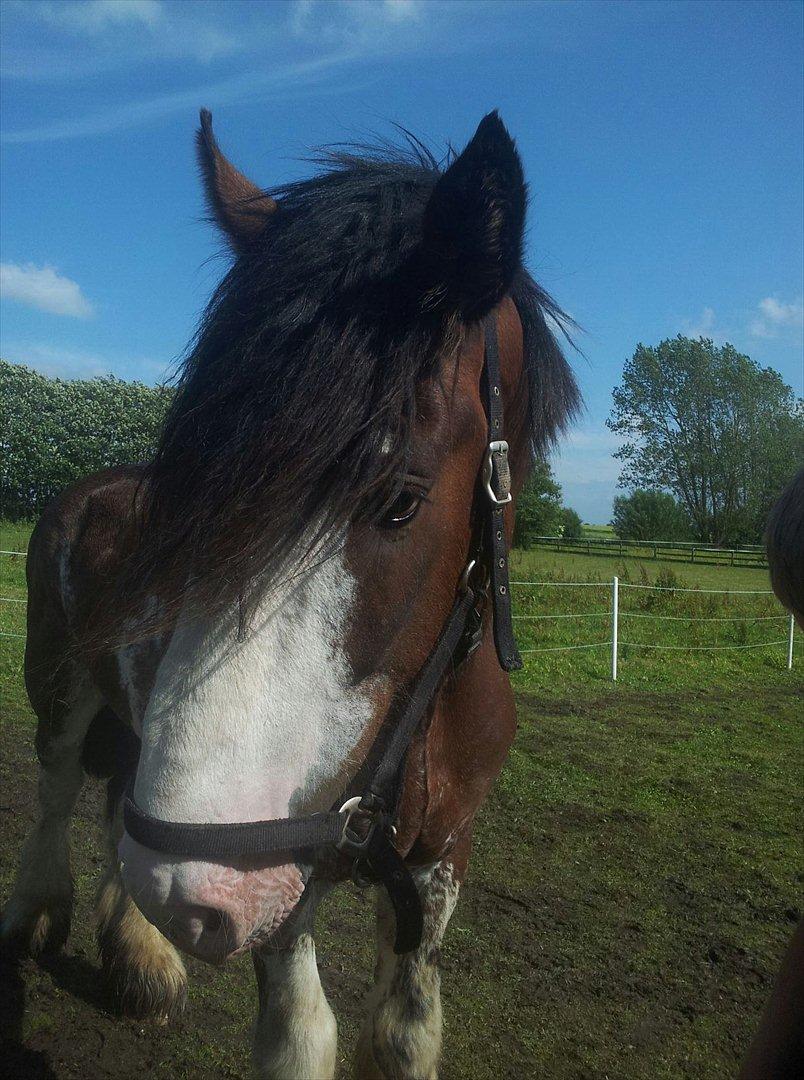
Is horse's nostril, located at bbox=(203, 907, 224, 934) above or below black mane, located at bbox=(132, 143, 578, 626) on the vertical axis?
below

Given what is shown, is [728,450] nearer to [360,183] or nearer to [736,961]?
[736,961]

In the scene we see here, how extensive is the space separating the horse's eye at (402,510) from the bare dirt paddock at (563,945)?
89.6 inches

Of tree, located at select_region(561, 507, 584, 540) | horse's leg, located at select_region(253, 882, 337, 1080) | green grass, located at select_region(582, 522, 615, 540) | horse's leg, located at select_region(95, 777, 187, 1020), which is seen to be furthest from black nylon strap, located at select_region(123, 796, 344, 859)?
green grass, located at select_region(582, 522, 615, 540)

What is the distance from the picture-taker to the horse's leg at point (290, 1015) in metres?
2.11

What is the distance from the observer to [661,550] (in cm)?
2330

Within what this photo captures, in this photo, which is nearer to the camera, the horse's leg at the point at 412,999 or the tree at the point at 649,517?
the horse's leg at the point at 412,999

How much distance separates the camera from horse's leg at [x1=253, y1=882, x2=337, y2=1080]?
2111mm

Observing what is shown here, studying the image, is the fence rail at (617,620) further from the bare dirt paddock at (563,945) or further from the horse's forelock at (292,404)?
the horse's forelock at (292,404)

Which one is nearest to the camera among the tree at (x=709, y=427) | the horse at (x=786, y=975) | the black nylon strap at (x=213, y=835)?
the horse at (x=786, y=975)

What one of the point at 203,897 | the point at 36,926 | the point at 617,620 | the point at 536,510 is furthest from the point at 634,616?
the point at 203,897

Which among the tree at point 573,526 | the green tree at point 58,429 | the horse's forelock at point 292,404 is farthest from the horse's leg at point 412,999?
the tree at point 573,526

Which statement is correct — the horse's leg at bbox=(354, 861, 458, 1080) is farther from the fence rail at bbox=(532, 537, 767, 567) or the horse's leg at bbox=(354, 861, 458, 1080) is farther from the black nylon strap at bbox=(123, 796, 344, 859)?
the fence rail at bbox=(532, 537, 767, 567)

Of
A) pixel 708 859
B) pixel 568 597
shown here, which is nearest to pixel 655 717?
pixel 708 859

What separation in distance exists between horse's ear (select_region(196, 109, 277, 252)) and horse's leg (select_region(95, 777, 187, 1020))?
236 centimetres
